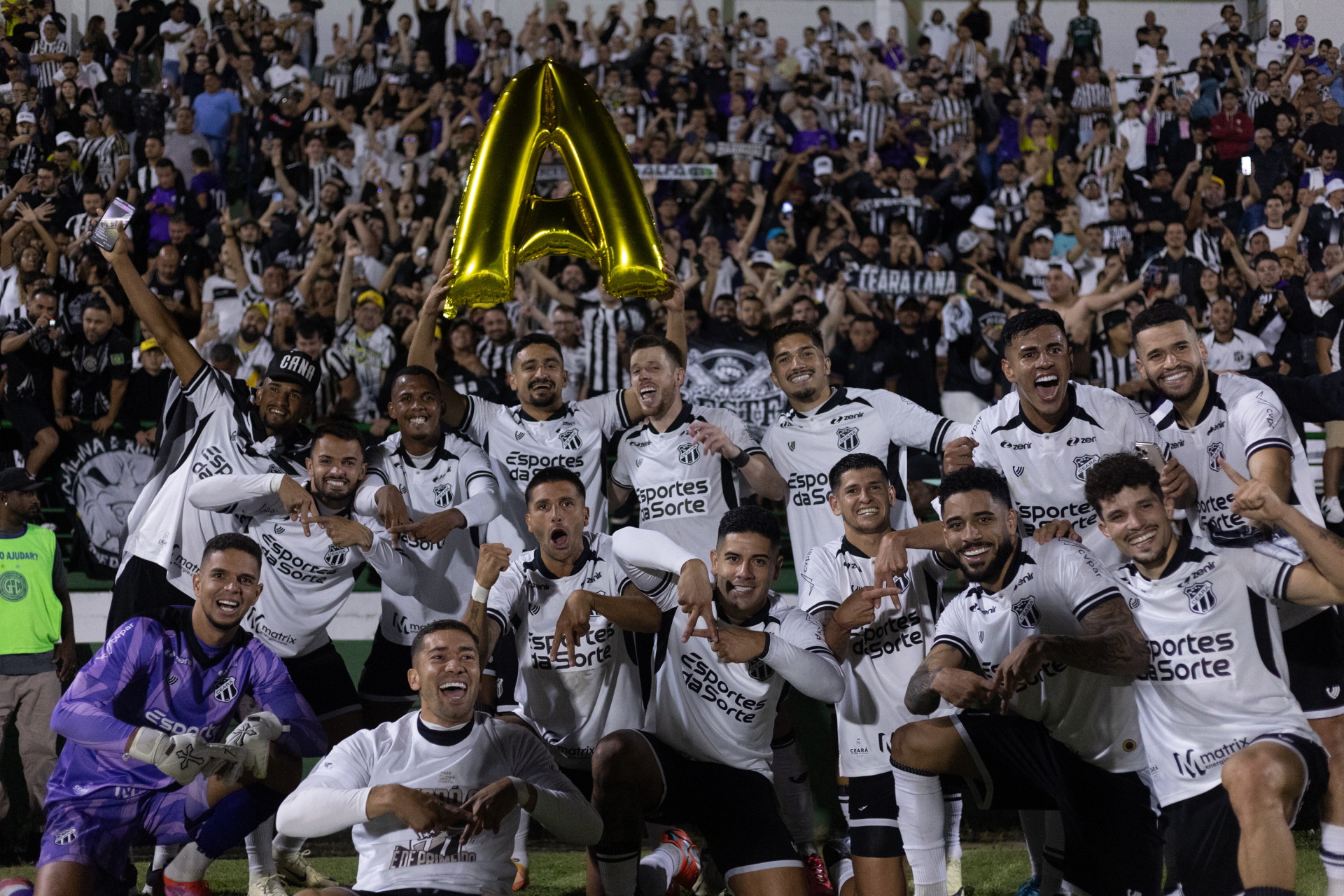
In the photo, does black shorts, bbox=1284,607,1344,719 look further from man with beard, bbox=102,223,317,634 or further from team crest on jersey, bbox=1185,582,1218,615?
man with beard, bbox=102,223,317,634

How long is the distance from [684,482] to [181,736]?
8.76 feet

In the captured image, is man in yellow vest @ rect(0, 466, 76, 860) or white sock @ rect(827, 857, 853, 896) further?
man in yellow vest @ rect(0, 466, 76, 860)

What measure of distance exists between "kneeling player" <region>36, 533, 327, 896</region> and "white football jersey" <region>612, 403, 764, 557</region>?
6.52 ft

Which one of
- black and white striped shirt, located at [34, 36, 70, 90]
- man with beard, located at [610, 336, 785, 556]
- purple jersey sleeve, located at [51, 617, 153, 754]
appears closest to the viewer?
purple jersey sleeve, located at [51, 617, 153, 754]

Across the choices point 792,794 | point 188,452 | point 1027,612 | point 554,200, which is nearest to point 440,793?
point 792,794

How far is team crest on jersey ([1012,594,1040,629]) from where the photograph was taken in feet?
16.5

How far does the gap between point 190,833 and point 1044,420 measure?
14.3 feet

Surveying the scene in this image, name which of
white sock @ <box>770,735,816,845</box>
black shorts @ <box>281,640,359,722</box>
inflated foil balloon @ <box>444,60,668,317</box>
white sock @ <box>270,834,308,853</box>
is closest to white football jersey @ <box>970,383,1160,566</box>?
white sock @ <box>770,735,816,845</box>

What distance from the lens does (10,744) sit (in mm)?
8031

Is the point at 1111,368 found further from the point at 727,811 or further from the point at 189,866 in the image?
the point at 189,866

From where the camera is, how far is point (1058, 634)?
4.98 meters

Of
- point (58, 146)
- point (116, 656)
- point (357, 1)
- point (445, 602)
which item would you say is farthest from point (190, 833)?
point (357, 1)

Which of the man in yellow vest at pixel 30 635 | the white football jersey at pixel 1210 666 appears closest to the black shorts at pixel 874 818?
the white football jersey at pixel 1210 666

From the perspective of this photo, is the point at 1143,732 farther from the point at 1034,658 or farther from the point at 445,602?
the point at 445,602
